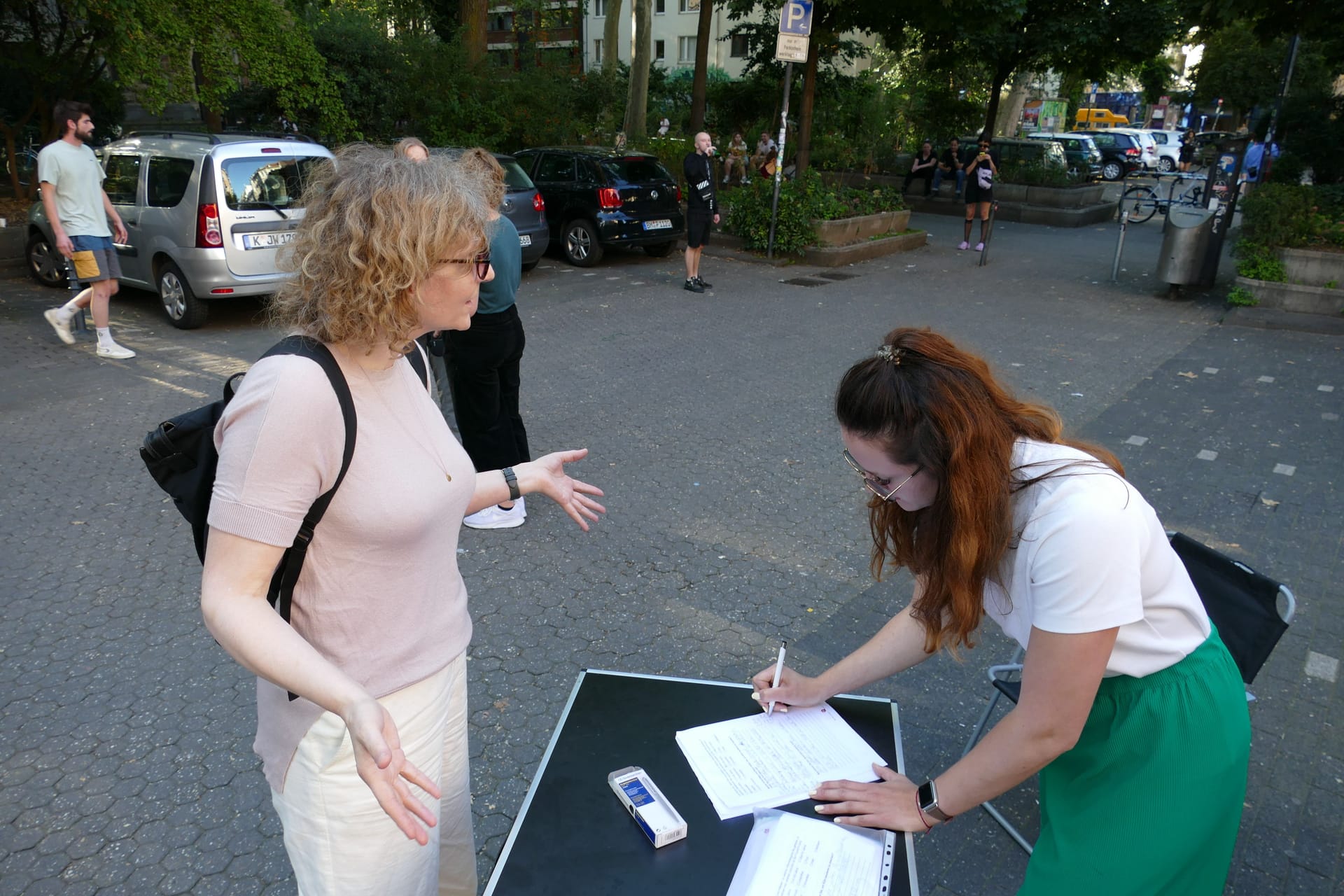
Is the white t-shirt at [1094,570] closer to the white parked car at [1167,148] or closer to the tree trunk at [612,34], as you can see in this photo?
the tree trunk at [612,34]

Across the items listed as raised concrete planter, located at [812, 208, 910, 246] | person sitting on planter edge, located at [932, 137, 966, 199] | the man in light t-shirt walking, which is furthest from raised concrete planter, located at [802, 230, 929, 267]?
the man in light t-shirt walking

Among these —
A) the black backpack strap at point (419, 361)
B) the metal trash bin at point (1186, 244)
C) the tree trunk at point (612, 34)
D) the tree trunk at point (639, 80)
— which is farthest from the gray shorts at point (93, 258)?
the tree trunk at point (612, 34)

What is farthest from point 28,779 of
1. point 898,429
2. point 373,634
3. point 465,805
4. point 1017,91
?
point 1017,91

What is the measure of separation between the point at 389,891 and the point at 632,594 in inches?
103

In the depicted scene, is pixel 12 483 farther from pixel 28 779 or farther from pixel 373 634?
pixel 373 634

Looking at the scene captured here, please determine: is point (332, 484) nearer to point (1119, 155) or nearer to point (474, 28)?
point (474, 28)

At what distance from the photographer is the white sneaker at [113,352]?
796 cm

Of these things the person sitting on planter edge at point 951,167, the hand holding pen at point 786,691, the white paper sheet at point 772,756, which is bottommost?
the white paper sheet at point 772,756

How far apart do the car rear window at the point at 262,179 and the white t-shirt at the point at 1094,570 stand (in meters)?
8.34

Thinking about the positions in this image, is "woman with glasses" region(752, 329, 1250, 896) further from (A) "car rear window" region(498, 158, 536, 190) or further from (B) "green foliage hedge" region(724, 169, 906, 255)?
(B) "green foliage hedge" region(724, 169, 906, 255)

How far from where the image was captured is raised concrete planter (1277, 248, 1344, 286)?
1048cm

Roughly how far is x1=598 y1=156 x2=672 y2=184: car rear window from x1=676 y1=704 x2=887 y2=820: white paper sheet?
38.7 feet

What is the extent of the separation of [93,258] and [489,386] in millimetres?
5163

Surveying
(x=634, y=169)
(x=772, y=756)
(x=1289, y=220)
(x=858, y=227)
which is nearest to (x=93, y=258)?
(x=634, y=169)
